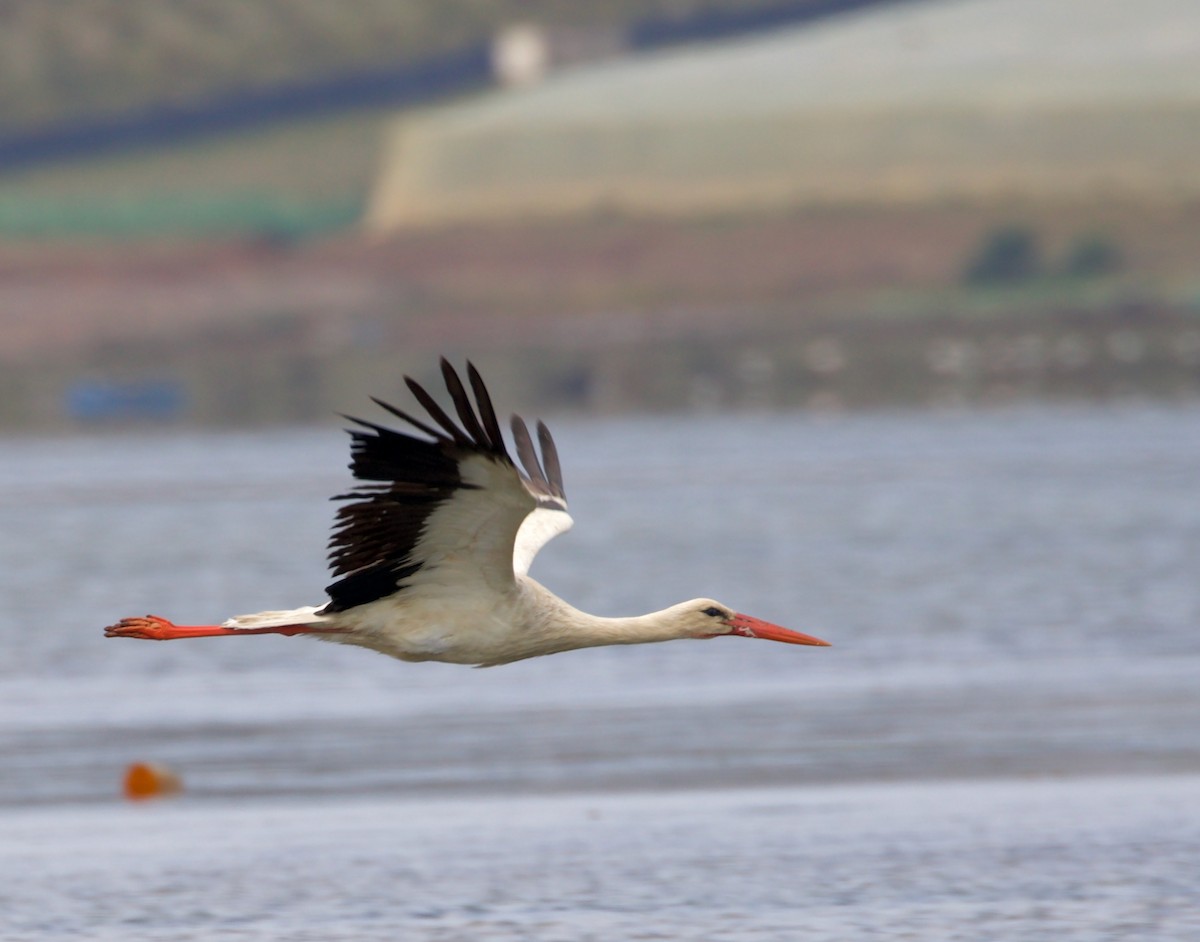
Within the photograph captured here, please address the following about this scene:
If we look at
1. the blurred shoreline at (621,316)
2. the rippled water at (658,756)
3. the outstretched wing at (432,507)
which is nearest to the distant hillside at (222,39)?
the blurred shoreline at (621,316)

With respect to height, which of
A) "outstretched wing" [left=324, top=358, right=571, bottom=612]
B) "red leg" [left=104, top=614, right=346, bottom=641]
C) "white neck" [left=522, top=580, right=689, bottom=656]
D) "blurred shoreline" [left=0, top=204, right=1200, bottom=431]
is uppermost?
"blurred shoreline" [left=0, top=204, right=1200, bottom=431]

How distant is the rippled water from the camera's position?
45.1 feet

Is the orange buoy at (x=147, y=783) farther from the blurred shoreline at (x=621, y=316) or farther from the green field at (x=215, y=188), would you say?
the green field at (x=215, y=188)

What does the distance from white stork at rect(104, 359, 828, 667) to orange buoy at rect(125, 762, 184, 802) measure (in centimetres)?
369

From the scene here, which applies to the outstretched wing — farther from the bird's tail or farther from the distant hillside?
the distant hillside

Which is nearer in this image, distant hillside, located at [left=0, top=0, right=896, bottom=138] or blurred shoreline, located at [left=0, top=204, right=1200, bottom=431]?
blurred shoreline, located at [left=0, top=204, right=1200, bottom=431]

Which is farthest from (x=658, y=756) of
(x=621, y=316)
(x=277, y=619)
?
(x=621, y=316)

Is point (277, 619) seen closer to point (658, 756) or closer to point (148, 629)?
point (148, 629)

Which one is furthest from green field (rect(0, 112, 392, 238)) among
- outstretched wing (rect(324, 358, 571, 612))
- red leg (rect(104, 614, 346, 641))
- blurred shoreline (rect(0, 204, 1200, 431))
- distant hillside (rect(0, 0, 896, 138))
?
outstretched wing (rect(324, 358, 571, 612))

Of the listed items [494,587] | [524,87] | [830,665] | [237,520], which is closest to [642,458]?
[237,520]


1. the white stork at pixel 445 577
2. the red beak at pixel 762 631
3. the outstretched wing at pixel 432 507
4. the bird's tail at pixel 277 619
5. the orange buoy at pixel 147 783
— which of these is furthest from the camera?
the orange buoy at pixel 147 783

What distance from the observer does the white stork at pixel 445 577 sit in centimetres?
1152

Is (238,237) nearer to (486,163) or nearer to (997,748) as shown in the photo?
(486,163)

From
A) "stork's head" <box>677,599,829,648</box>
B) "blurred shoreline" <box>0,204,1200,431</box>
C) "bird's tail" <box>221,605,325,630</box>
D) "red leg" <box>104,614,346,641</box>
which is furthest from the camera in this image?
"blurred shoreline" <box>0,204,1200,431</box>
